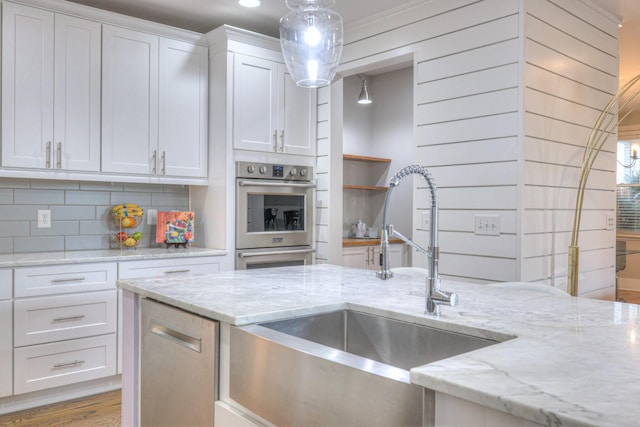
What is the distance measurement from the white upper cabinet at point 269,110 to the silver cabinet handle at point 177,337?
2130 millimetres

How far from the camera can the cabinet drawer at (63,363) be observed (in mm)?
2824

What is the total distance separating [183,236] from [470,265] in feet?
6.68

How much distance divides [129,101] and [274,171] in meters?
1.14

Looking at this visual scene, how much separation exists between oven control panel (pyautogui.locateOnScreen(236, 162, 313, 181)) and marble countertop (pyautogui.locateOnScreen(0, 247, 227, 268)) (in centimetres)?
61

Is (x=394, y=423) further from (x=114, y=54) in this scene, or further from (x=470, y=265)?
(x=114, y=54)

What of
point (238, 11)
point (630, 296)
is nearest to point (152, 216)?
point (238, 11)

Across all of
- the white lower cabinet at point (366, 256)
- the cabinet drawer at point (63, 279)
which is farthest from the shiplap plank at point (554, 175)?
the cabinet drawer at point (63, 279)

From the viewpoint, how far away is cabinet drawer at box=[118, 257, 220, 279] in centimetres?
318

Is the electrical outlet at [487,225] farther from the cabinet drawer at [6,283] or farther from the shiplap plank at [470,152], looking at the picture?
the cabinet drawer at [6,283]

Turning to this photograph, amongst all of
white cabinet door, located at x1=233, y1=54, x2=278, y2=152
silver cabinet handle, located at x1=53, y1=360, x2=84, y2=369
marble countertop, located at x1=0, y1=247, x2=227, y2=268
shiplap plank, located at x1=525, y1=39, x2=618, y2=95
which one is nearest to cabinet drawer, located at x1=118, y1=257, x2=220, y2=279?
marble countertop, located at x1=0, y1=247, x2=227, y2=268

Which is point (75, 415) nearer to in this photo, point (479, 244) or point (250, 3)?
point (479, 244)

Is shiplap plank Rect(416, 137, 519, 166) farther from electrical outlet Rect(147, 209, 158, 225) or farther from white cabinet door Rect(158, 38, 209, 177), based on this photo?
electrical outlet Rect(147, 209, 158, 225)

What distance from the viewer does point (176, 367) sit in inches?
63.8

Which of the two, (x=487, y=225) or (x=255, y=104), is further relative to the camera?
(x=255, y=104)
